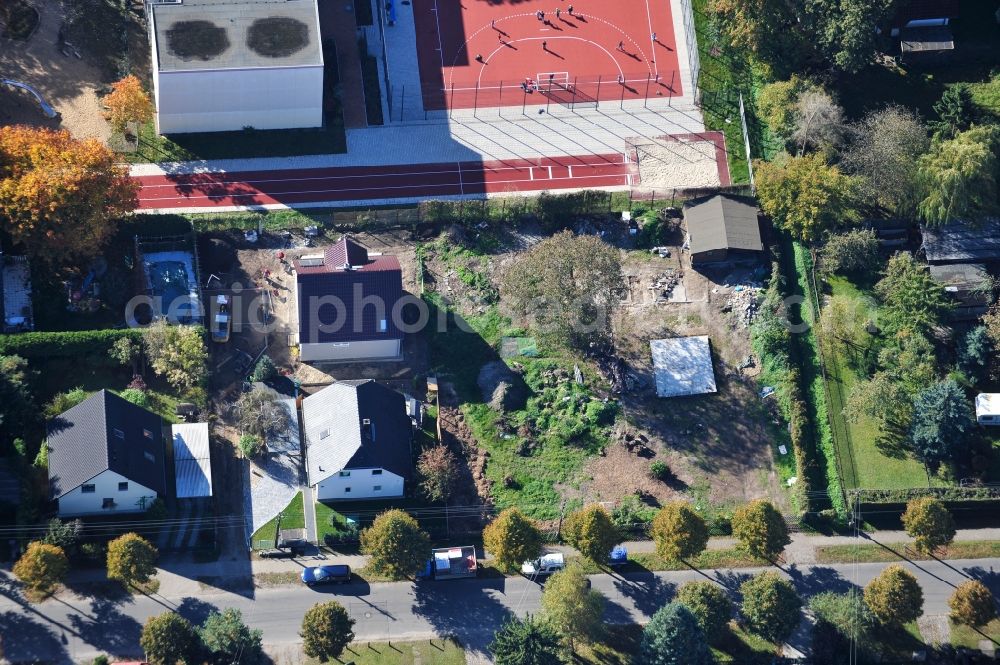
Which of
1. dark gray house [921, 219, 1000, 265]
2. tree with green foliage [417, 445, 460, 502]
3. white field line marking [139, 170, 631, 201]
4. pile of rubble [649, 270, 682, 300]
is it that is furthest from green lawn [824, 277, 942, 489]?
tree with green foliage [417, 445, 460, 502]

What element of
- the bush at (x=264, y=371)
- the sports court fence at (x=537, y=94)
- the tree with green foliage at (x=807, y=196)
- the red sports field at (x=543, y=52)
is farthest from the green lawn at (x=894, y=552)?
the bush at (x=264, y=371)

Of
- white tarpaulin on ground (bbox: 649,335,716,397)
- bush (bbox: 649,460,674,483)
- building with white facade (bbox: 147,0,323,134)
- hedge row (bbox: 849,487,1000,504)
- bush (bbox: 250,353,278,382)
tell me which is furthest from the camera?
building with white facade (bbox: 147,0,323,134)

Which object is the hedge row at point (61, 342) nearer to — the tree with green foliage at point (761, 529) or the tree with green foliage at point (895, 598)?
the tree with green foliage at point (761, 529)

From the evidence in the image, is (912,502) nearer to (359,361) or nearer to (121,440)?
(359,361)

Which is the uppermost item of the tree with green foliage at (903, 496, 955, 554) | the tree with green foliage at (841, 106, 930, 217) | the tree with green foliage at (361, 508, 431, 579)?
the tree with green foliage at (841, 106, 930, 217)

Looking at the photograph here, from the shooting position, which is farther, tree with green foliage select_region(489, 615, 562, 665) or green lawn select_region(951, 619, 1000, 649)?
green lawn select_region(951, 619, 1000, 649)

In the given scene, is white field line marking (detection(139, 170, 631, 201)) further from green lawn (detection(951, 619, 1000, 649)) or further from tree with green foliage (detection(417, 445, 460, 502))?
green lawn (detection(951, 619, 1000, 649))

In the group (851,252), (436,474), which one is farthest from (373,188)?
(851,252)

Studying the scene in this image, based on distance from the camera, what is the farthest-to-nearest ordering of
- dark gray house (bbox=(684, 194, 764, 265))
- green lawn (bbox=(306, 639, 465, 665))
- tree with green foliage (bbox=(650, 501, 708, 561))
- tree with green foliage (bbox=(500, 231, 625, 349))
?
dark gray house (bbox=(684, 194, 764, 265))
tree with green foliage (bbox=(500, 231, 625, 349))
tree with green foliage (bbox=(650, 501, 708, 561))
green lawn (bbox=(306, 639, 465, 665))
